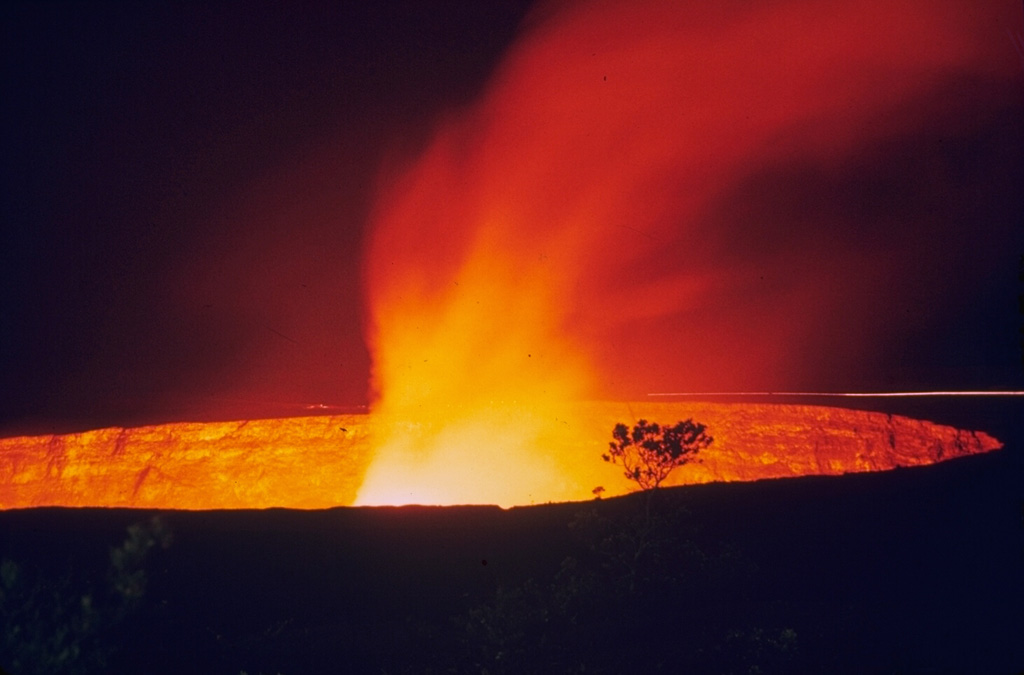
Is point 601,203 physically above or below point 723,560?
above

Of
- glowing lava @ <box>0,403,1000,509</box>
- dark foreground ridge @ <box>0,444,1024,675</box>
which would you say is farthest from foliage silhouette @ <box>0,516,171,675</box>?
glowing lava @ <box>0,403,1000,509</box>

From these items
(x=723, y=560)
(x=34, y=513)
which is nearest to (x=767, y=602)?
(x=723, y=560)

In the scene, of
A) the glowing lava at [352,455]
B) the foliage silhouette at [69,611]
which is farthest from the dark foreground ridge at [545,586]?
the glowing lava at [352,455]

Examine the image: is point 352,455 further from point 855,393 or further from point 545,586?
point 855,393

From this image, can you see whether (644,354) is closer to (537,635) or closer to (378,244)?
(378,244)

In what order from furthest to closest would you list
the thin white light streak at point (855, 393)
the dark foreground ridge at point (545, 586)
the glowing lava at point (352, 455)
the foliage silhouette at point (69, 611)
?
1. the thin white light streak at point (855, 393)
2. the glowing lava at point (352, 455)
3. the dark foreground ridge at point (545, 586)
4. the foliage silhouette at point (69, 611)

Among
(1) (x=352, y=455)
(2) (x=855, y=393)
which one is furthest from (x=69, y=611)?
(2) (x=855, y=393)

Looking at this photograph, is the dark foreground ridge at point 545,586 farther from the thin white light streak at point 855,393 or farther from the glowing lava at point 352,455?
the thin white light streak at point 855,393

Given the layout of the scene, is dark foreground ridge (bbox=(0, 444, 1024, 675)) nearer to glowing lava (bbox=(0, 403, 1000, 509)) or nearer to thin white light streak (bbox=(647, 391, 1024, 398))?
glowing lava (bbox=(0, 403, 1000, 509))
